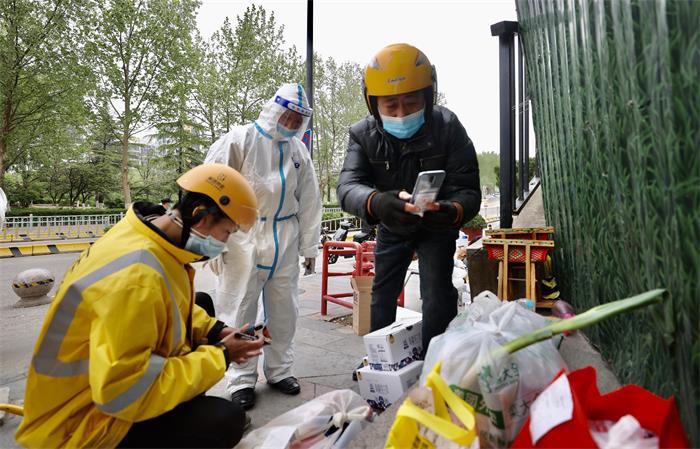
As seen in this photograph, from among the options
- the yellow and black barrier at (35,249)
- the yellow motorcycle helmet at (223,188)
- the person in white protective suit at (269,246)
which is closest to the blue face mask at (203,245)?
the yellow motorcycle helmet at (223,188)

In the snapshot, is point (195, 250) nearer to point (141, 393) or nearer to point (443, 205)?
point (141, 393)

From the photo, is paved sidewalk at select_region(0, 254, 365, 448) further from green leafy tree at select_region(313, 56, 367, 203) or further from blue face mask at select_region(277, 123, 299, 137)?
green leafy tree at select_region(313, 56, 367, 203)

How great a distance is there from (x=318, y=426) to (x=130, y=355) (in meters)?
0.93

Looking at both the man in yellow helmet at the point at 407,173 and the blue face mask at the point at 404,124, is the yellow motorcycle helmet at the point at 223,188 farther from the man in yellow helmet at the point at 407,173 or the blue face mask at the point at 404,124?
the blue face mask at the point at 404,124

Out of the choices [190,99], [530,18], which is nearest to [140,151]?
[190,99]

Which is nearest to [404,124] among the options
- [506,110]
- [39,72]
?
[506,110]

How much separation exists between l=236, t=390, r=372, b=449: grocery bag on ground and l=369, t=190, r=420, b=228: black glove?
3.02 feet

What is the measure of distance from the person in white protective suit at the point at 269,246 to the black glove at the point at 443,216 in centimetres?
112

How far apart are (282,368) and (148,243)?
5.53 feet

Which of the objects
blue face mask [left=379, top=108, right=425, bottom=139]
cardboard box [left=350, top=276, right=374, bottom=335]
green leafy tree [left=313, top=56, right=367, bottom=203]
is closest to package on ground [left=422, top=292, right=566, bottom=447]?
blue face mask [left=379, top=108, right=425, bottom=139]

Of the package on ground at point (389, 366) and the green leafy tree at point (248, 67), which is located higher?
the green leafy tree at point (248, 67)

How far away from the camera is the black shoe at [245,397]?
108 inches

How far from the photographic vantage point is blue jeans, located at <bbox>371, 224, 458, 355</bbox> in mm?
2463

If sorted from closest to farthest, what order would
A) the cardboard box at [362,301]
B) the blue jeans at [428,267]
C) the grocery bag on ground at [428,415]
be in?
the grocery bag on ground at [428,415]
the blue jeans at [428,267]
the cardboard box at [362,301]
